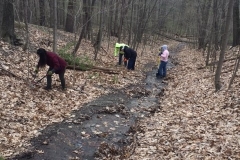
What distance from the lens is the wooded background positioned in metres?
13.3

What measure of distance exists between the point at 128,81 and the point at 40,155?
8131 millimetres

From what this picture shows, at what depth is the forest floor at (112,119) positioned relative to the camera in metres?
6.52

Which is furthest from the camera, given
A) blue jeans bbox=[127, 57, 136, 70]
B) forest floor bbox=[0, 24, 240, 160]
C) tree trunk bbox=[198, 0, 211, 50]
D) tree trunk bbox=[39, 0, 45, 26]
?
tree trunk bbox=[198, 0, 211, 50]

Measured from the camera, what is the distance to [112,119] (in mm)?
8961

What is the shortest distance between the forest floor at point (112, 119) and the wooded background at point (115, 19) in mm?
1670

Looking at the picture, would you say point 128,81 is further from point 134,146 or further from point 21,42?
point 134,146

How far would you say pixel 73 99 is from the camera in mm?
10219

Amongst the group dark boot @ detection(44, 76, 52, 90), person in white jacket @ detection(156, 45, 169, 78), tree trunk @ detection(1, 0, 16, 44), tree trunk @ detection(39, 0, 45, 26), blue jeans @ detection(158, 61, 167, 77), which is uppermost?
tree trunk @ detection(39, 0, 45, 26)

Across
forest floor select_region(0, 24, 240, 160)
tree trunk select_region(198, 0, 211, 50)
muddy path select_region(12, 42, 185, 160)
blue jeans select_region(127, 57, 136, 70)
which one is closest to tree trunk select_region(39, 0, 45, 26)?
blue jeans select_region(127, 57, 136, 70)

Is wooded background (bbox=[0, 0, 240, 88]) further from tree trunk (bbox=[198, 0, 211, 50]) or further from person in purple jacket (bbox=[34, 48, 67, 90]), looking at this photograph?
person in purple jacket (bbox=[34, 48, 67, 90])

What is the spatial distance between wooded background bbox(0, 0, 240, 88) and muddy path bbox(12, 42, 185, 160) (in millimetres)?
3390

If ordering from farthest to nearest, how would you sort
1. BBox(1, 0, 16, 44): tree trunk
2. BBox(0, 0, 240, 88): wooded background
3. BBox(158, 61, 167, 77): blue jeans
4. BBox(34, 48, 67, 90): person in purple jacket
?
BBox(158, 61, 167, 77): blue jeans < BBox(1, 0, 16, 44): tree trunk < BBox(0, 0, 240, 88): wooded background < BBox(34, 48, 67, 90): person in purple jacket

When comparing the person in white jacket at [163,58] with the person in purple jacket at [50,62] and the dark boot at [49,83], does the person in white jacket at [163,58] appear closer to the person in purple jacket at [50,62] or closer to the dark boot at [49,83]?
the person in purple jacket at [50,62]

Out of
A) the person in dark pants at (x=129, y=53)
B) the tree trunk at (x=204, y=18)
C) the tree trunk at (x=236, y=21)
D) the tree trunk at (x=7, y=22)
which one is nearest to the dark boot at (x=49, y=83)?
the tree trunk at (x=7, y=22)
